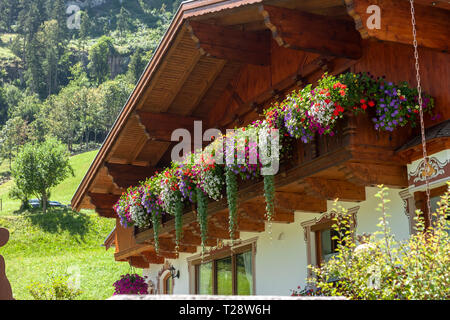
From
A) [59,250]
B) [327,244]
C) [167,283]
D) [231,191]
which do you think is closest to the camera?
[231,191]

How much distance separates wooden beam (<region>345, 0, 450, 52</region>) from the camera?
305 inches

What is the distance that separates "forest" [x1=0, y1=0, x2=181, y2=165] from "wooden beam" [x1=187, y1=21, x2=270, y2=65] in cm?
8140

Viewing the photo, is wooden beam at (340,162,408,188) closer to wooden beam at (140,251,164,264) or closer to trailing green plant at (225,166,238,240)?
trailing green plant at (225,166,238,240)

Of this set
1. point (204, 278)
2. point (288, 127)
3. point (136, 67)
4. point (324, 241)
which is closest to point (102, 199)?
point (204, 278)

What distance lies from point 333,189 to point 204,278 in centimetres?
658

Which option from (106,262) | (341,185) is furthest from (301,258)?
(106,262)

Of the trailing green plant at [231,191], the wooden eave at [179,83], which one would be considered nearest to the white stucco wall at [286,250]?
the trailing green plant at [231,191]

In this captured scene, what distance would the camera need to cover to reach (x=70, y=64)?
134500 mm

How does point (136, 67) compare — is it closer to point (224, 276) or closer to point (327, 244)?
point (224, 276)

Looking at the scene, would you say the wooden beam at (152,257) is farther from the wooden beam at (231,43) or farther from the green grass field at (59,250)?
the green grass field at (59,250)

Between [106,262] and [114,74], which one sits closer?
[106,262]
